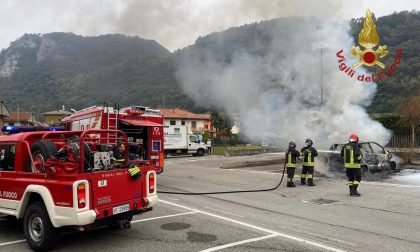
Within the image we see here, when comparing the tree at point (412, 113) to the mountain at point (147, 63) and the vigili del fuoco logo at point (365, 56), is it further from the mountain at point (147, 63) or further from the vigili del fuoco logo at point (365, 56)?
the vigili del fuoco logo at point (365, 56)

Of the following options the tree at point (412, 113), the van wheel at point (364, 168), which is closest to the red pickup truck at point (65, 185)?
the van wheel at point (364, 168)

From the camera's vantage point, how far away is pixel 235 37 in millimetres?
23656

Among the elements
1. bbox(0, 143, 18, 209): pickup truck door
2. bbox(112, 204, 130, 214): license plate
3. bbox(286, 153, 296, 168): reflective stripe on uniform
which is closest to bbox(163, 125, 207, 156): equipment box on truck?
bbox(286, 153, 296, 168): reflective stripe on uniform

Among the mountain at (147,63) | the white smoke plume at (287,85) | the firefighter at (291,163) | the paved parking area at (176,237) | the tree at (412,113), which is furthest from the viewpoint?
the mountain at (147,63)

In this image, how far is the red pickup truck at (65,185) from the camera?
5.76 meters

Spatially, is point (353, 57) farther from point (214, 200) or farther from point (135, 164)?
point (135, 164)

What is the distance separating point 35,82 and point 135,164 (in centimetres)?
5299

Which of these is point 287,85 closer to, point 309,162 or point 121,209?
point 309,162

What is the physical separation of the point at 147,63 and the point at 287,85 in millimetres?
11003

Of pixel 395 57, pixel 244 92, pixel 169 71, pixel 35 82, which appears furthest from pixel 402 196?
pixel 35 82

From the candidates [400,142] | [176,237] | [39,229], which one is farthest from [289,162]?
[400,142]

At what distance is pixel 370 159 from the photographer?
54.6 feet

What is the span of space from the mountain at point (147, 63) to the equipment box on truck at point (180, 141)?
243 centimetres

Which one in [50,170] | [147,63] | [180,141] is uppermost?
[147,63]
